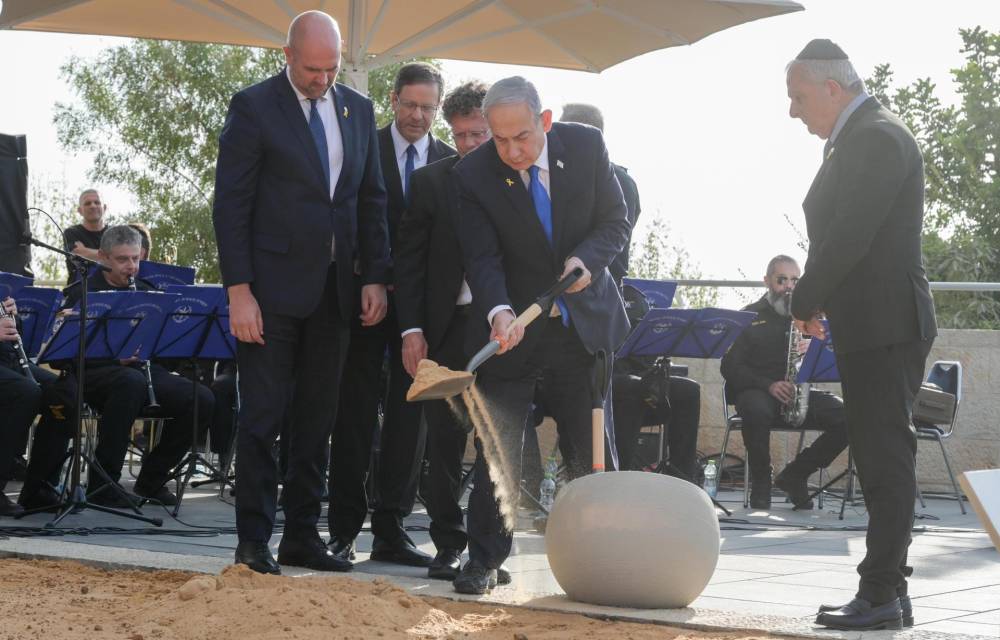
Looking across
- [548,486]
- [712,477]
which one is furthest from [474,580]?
[712,477]

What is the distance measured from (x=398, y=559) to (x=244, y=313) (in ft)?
4.36

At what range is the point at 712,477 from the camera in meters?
10.6

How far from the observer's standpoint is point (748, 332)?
1005cm

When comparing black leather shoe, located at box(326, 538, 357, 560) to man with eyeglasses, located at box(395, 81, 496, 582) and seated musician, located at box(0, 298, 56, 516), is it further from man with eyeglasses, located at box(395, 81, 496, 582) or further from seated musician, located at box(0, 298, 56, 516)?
seated musician, located at box(0, 298, 56, 516)

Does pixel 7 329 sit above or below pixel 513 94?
below

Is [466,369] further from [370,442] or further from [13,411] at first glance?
[13,411]

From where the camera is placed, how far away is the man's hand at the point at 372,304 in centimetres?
575

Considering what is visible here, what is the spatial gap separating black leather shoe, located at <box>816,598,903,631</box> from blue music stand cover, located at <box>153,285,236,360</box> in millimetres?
4182

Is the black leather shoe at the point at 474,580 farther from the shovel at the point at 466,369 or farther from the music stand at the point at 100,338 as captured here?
the music stand at the point at 100,338

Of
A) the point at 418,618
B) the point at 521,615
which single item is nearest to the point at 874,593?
the point at 521,615

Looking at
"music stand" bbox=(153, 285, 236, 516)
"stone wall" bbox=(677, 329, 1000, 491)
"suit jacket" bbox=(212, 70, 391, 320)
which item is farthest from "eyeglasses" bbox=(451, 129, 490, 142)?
"stone wall" bbox=(677, 329, 1000, 491)

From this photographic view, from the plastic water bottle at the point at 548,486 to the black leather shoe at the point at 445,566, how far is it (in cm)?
310

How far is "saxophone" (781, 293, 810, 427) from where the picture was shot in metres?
9.73

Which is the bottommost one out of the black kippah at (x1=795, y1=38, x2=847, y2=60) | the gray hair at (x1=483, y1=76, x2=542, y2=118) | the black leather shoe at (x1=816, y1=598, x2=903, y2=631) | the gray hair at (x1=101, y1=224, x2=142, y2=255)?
the black leather shoe at (x1=816, y1=598, x2=903, y2=631)
